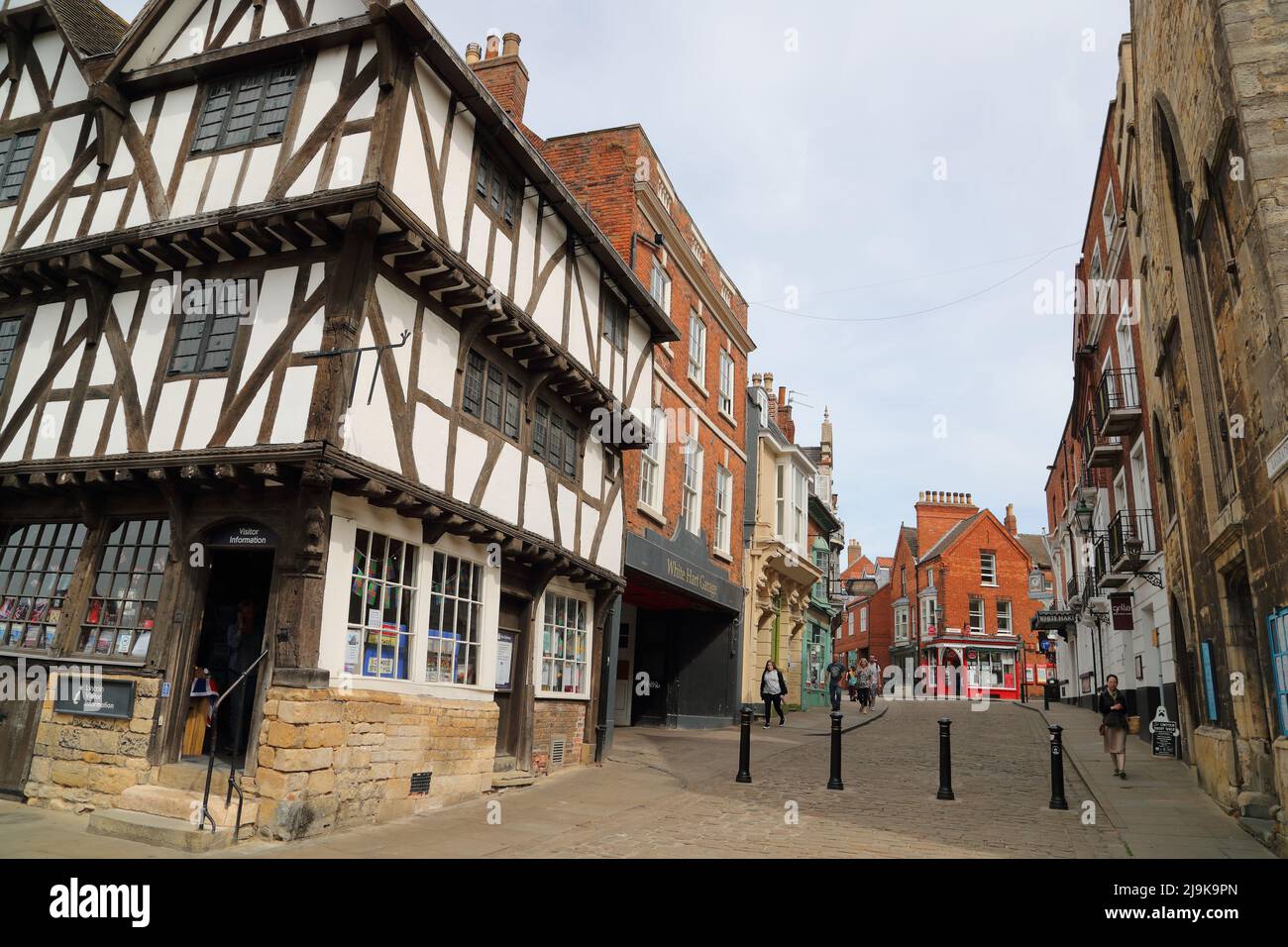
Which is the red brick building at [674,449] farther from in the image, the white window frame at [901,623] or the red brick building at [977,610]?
the white window frame at [901,623]

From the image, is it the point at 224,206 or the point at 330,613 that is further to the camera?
the point at 224,206

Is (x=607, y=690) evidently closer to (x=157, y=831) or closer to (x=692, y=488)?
(x=692, y=488)

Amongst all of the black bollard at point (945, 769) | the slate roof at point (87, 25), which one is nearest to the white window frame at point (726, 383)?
the black bollard at point (945, 769)

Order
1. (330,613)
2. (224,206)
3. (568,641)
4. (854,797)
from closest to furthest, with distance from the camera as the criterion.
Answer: (330,613) → (224,206) → (854,797) → (568,641)

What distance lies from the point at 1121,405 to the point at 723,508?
960cm

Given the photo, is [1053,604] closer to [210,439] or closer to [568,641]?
[568,641]

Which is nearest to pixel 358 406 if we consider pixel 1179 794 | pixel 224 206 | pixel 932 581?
pixel 224 206

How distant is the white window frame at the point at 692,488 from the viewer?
19266 mm

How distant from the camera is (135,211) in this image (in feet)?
35.0

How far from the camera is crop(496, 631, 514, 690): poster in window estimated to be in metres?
12.1

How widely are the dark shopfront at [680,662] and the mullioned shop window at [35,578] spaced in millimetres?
12415

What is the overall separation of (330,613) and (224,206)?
496 centimetres

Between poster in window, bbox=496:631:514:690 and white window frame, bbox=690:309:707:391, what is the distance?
9.16m

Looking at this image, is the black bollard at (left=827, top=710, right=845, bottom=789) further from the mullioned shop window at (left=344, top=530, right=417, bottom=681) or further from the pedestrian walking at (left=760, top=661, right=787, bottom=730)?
the pedestrian walking at (left=760, top=661, right=787, bottom=730)
